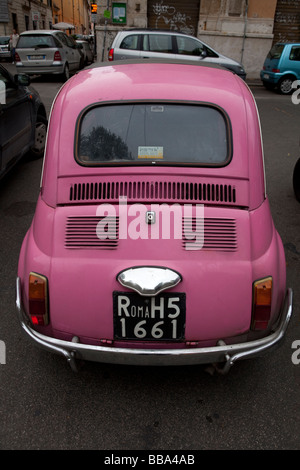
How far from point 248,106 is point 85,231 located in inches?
55.0

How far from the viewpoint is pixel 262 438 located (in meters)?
2.18

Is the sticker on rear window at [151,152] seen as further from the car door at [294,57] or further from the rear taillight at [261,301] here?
the car door at [294,57]

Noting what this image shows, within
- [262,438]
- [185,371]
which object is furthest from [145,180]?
[262,438]

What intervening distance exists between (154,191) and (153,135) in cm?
44

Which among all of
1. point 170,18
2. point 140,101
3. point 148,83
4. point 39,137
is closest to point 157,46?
point 39,137

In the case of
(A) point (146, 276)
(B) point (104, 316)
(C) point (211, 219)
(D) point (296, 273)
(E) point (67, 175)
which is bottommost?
(D) point (296, 273)

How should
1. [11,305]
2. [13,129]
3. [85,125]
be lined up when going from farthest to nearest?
1. [13,129]
2. [11,305]
3. [85,125]

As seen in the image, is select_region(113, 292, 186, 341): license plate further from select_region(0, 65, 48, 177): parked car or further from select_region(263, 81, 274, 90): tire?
select_region(263, 81, 274, 90): tire

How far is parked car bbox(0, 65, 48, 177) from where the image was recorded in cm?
508

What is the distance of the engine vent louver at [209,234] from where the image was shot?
7.09 ft

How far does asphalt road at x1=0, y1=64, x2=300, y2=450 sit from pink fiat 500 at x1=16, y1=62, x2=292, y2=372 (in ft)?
1.28

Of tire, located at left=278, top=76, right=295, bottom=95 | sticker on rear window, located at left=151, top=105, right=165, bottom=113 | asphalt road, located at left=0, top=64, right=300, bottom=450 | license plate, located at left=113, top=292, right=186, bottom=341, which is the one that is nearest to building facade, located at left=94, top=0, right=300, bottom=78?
tire, located at left=278, top=76, right=295, bottom=95

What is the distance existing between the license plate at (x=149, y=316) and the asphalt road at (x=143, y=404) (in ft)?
1.78

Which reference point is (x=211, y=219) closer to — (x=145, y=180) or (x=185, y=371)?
(x=145, y=180)
